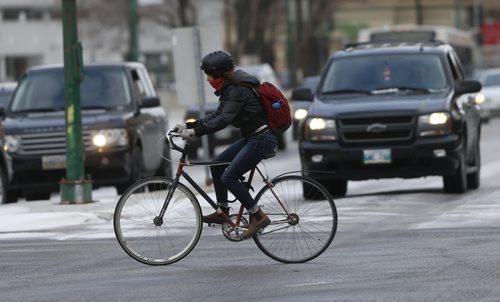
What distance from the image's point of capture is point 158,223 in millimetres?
12172

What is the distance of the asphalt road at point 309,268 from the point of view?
10.4 meters

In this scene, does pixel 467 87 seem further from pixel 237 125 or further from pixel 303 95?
pixel 237 125

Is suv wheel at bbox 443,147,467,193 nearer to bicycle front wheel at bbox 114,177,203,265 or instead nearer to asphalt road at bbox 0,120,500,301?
asphalt road at bbox 0,120,500,301

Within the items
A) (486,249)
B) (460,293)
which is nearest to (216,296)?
(460,293)

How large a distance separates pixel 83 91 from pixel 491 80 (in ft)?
105

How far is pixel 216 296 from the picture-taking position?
33.8 feet

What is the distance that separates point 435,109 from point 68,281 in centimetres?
791

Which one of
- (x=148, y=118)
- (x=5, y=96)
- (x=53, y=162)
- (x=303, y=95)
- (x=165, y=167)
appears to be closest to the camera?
(x=303, y=95)

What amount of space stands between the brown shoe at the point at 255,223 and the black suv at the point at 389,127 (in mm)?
6373

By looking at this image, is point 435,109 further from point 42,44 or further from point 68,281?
point 42,44

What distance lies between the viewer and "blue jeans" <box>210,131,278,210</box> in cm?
1202

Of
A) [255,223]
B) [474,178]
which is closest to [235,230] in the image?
[255,223]

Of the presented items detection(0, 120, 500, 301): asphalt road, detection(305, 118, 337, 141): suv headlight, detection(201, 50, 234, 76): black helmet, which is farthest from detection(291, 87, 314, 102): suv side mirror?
detection(201, 50, 234, 76): black helmet

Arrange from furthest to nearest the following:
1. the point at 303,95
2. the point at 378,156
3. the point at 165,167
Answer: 1. the point at 165,167
2. the point at 303,95
3. the point at 378,156
